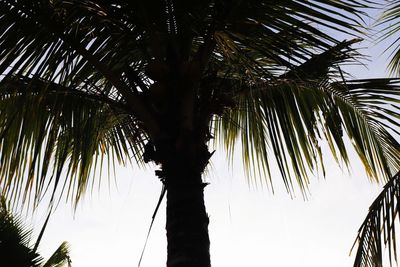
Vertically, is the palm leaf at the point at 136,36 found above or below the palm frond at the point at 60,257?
above

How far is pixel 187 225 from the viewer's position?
236 centimetres

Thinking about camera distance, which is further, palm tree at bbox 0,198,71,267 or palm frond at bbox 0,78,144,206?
palm tree at bbox 0,198,71,267

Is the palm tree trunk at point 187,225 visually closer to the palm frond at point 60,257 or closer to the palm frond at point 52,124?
the palm frond at point 52,124

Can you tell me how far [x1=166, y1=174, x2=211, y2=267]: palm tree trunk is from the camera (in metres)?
2.30

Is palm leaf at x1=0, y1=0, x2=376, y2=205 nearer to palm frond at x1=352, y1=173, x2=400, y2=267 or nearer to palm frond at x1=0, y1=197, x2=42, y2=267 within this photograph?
palm frond at x1=352, y1=173, x2=400, y2=267

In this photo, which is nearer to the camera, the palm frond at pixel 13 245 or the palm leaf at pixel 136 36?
the palm leaf at pixel 136 36

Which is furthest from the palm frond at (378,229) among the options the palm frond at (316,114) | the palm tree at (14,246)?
the palm tree at (14,246)

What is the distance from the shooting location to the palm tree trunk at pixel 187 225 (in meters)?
2.30

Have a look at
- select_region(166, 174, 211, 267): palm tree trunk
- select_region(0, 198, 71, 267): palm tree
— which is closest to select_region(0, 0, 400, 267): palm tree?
select_region(166, 174, 211, 267): palm tree trunk

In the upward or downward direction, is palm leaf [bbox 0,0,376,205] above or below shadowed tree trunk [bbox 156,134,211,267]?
above

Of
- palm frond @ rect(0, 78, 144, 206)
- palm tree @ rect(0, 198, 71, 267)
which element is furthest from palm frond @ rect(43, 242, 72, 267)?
palm frond @ rect(0, 78, 144, 206)

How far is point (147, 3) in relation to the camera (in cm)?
267

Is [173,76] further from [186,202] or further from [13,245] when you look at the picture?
[13,245]

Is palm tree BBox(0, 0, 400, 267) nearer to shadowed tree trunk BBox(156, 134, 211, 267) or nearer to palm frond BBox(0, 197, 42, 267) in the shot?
shadowed tree trunk BBox(156, 134, 211, 267)
